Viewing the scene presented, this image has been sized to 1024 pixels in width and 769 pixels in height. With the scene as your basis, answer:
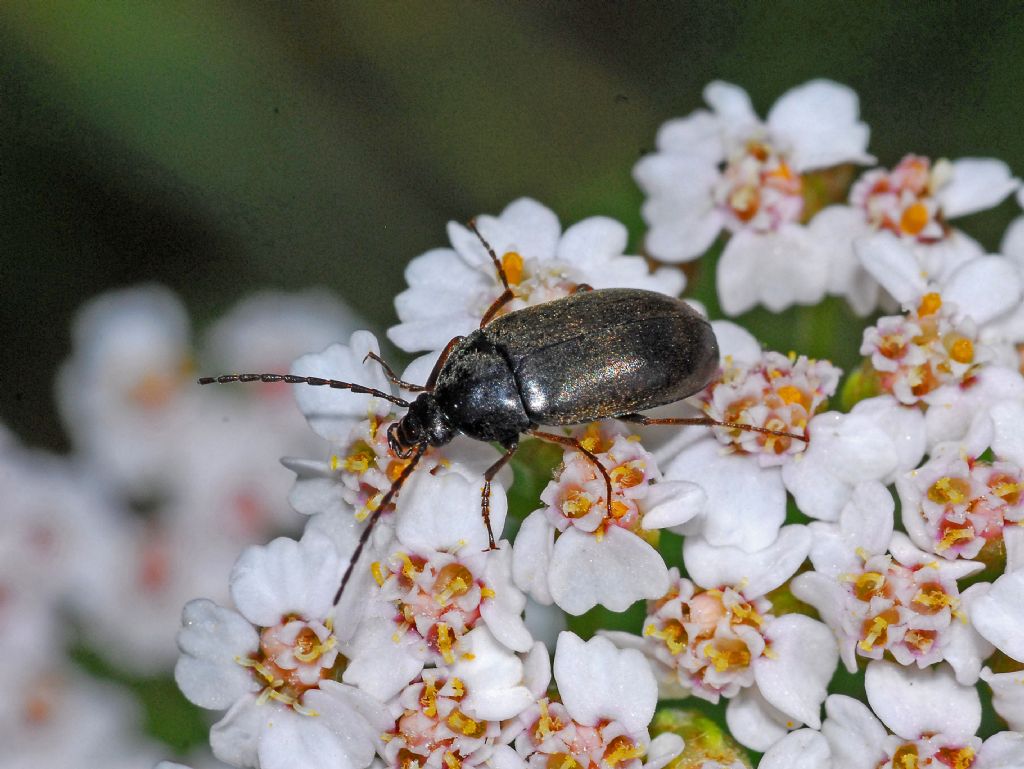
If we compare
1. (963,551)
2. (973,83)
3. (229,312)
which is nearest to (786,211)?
(963,551)

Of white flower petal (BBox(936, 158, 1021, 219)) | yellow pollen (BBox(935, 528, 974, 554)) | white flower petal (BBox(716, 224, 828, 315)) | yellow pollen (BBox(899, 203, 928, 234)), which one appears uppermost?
white flower petal (BBox(936, 158, 1021, 219))

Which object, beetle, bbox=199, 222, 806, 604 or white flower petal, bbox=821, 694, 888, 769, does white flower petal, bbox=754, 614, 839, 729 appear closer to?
white flower petal, bbox=821, 694, 888, 769

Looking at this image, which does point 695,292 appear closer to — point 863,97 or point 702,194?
point 702,194

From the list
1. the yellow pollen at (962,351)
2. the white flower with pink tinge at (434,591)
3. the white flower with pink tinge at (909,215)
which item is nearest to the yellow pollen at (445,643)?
the white flower with pink tinge at (434,591)

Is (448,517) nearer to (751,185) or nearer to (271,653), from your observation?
(271,653)

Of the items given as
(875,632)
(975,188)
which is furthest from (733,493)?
(975,188)

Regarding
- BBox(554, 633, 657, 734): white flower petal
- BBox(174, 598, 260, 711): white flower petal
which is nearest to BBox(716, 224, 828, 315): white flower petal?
BBox(554, 633, 657, 734): white flower petal

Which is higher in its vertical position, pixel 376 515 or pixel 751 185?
pixel 751 185
